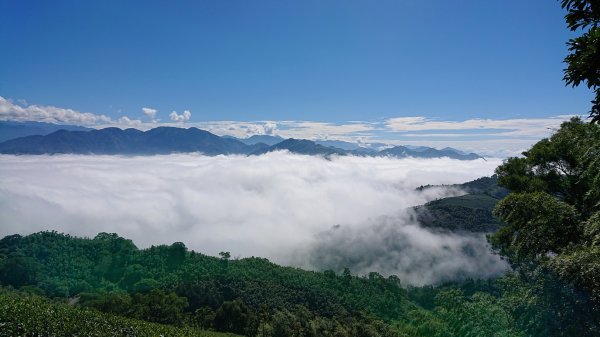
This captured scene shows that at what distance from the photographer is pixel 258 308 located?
383ft

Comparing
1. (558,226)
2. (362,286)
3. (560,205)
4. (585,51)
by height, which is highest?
(585,51)

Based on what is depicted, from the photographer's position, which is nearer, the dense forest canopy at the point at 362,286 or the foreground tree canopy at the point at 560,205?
the foreground tree canopy at the point at 560,205

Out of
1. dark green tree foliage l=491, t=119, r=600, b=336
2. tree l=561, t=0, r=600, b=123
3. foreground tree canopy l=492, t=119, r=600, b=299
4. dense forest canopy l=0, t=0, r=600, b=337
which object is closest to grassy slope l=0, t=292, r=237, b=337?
dense forest canopy l=0, t=0, r=600, b=337

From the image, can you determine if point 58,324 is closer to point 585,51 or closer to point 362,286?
point 585,51

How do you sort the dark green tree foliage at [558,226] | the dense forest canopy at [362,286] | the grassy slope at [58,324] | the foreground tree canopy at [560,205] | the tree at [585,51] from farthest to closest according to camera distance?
the grassy slope at [58,324], the dense forest canopy at [362,286], the dark green tree foliage at [558,226], the foreground tree canopy at [560,205], the tree at [585,51]

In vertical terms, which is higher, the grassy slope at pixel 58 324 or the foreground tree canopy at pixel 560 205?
the foreground tree canopy at pixel 560 205

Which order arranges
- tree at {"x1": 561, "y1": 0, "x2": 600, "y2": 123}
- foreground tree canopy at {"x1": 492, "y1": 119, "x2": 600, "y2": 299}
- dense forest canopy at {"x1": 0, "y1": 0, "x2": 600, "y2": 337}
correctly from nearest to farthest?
1. tree at {"x1": 561, "y1": 0, "x2": 600, "y2": 123}
2. foreground tree canopy at {"x1": 492, "y1": 119, "x2": 600, "y2": 299}
3. dense forest canopy at {"x1": 0, "y1": 0, "x2": 600, "y2": 337}

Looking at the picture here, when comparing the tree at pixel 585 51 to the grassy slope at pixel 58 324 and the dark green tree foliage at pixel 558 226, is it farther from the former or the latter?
the grassy slope at pixel 58 324

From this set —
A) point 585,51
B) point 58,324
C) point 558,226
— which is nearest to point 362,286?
point 58,324

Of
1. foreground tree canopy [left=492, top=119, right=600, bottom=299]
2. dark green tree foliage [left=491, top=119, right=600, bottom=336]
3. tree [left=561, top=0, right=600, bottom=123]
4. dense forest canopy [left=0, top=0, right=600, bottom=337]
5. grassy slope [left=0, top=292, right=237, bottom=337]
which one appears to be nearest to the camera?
tree [left=561, top=0, right=600, bottom=123]

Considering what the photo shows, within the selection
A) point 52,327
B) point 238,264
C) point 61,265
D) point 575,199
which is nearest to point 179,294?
point 238,264

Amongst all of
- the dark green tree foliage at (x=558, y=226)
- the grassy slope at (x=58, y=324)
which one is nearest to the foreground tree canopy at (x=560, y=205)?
the dark green tree foliage at (x=558, y=226)

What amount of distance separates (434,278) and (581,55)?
665ft

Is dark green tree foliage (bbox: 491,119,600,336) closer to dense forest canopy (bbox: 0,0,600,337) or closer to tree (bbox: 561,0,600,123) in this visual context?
dense forest canopy (bbox: 0,0,600,337)
